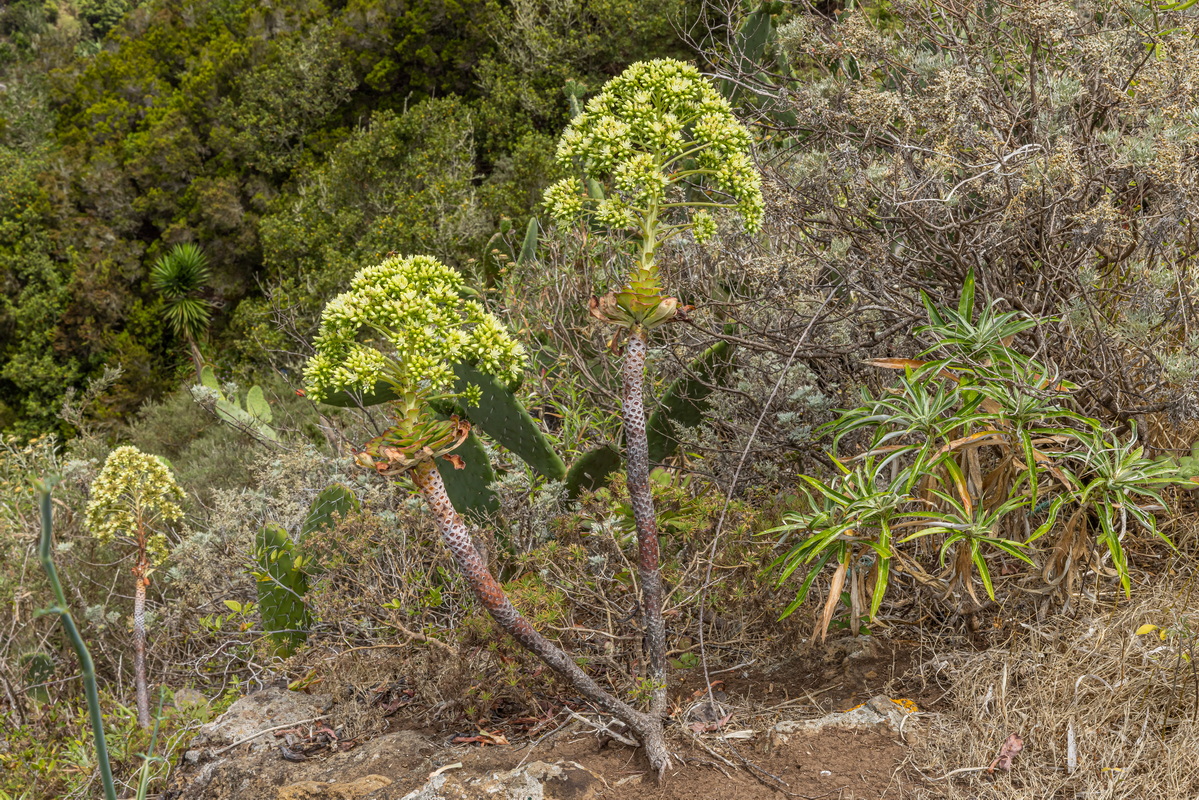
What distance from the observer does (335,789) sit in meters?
2.30

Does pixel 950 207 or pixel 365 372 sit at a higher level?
pixel 365 372

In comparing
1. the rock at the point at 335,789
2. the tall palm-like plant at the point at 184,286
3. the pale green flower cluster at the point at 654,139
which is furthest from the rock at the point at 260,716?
the tall palm-like plant at the point at 184,286

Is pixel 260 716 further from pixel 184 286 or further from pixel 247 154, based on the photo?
pixel 247 154

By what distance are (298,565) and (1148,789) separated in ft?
9.72

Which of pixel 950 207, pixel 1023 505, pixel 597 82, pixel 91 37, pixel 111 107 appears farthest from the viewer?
pixel 91 37

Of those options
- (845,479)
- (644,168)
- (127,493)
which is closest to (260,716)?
(127,493)

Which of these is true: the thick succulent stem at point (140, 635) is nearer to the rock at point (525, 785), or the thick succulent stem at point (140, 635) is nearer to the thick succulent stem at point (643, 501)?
the rock at point (525, 785)

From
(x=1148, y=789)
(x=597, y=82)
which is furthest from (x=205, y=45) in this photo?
(x=1148, y=789)

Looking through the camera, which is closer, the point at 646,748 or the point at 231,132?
the point at 646,748

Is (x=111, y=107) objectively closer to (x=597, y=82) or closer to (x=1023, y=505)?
(x=597, y=82)

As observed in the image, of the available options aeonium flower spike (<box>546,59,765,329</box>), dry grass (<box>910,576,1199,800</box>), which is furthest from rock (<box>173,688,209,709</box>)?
dry grass (<box>910,576,1199,800</box>)

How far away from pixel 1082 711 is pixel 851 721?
0.57m

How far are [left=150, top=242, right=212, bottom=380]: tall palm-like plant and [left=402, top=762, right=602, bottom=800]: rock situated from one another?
15.4 m

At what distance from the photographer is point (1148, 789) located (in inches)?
75.6
